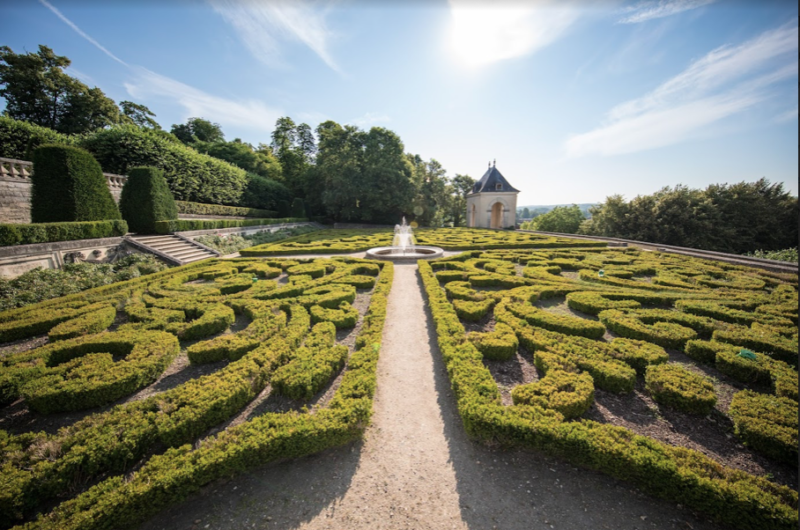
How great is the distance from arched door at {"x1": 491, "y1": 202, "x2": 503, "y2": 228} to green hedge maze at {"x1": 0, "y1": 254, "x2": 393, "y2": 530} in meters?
35.1

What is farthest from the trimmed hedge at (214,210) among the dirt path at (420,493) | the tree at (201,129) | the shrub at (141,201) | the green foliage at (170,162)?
the tree at (201,129)

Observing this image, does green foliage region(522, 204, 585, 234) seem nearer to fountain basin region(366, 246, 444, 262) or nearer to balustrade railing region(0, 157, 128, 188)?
fountain basin region(366, 246, 444, 262)

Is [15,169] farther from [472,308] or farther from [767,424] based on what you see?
[767,424]

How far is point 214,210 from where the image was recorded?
85.9 feet

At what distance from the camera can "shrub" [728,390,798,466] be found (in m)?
3.44

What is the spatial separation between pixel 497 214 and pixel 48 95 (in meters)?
54.7

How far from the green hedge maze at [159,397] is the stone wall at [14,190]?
465 inches

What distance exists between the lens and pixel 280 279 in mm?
11680

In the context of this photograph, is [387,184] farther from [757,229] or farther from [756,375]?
[757,229]

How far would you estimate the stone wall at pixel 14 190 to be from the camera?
1384 centimetres

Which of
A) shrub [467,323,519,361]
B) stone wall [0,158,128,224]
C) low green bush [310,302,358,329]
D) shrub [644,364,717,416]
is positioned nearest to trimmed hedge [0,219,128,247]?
stone wall [0,158,128,224]

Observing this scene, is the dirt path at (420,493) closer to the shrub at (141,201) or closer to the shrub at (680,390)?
the shrub at (680,390)

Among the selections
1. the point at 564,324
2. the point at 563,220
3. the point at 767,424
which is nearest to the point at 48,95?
the point at 564,324

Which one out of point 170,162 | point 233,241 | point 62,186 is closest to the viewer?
point 62,186
